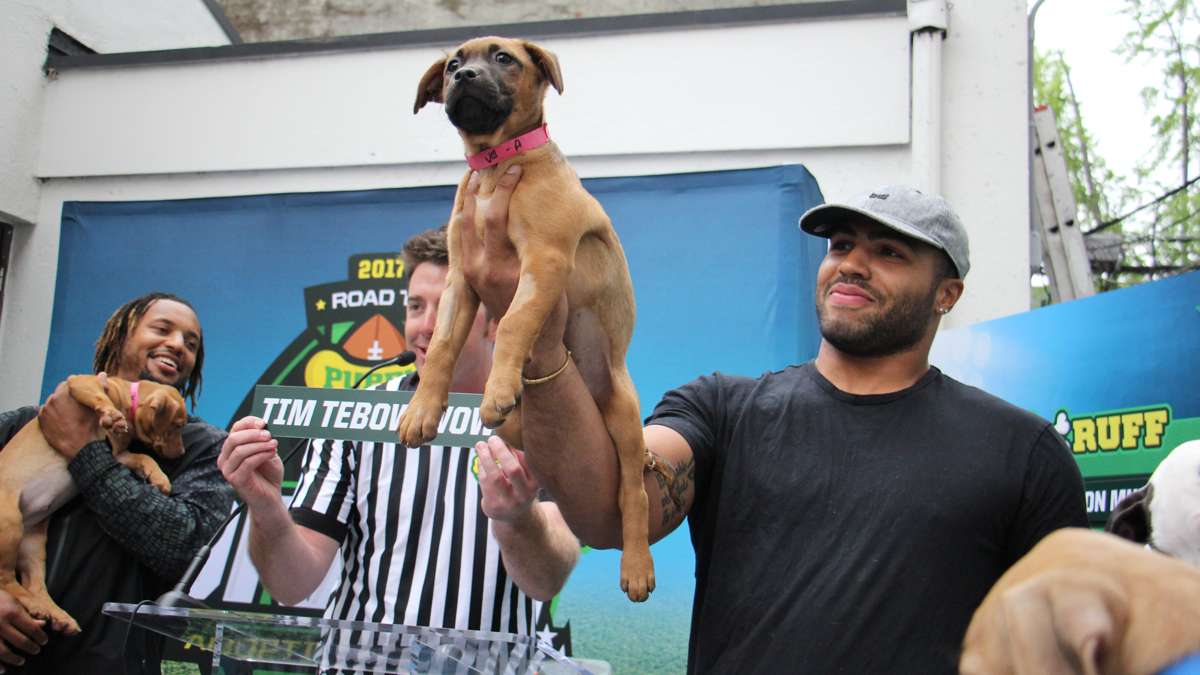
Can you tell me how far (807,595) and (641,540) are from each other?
13.8 inches

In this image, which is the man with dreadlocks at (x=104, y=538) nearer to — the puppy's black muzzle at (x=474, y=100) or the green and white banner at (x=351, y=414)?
the green and white banner at (x=351, y=414)

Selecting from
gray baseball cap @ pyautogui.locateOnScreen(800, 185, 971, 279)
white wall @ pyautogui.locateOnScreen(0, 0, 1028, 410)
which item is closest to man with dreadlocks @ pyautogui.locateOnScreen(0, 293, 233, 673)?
gray baseball cap @ pyautogui.locateOnScreen(800, 185, 971, 279)

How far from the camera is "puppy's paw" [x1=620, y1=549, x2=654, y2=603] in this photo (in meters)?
1.91

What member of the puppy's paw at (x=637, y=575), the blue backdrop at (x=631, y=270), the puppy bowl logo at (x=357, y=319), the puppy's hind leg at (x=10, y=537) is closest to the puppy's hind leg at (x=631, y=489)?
the puppy's paw at (x=637, y=575)

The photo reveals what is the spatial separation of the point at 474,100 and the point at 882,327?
1.03 metres

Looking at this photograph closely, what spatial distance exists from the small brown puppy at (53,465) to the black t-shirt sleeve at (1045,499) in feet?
8.37

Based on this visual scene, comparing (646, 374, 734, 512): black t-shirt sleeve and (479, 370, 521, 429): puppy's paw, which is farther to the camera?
(646, 374, 734, 512): black t-shirt sleeve

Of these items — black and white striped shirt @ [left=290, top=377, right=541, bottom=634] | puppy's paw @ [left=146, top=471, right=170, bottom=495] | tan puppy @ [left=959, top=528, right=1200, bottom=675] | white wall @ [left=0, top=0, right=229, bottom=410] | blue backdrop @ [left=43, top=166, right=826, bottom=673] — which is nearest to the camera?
tan puppy @ [left=959, top=528, right=1200, bottom=675]

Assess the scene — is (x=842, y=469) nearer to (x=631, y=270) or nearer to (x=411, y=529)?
(x=411, y=529)

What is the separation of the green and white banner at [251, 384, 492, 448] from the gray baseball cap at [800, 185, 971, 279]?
926mm

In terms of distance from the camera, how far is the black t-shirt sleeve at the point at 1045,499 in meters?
2.02

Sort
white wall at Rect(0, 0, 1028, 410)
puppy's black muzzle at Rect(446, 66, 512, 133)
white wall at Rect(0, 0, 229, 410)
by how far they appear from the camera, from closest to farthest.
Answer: puppy's black muzzle at Rect(446, 66, 512, 133), white wall at Rect(0, 0, 1028, 410), white wall at Rect(0, 0, 229, 410)

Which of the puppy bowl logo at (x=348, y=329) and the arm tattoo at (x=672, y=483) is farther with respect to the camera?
the puppy bowl logo at (x=348, y=329)

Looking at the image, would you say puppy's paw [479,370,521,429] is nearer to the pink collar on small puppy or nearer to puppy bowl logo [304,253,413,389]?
the pink collar on small puppy
